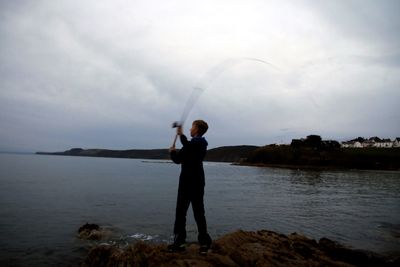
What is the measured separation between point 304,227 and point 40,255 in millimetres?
12405

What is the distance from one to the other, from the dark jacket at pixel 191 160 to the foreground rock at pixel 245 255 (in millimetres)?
1694

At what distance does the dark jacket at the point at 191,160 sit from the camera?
7.52 meters

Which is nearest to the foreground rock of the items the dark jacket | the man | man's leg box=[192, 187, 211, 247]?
man's leg box=[192, 187, 211, 247]

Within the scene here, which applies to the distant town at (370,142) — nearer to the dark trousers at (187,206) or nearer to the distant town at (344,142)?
the distant town at (344,142)

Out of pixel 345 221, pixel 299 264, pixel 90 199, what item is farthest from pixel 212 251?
pixel 90 199

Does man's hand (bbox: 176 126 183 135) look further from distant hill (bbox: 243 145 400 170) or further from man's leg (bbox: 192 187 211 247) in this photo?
distant hill (bbox: 243 145 400 170)

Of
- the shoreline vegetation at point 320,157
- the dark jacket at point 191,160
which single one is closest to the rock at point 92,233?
the dark jacket at point 191,160

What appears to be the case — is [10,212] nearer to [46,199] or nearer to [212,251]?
[46,199]

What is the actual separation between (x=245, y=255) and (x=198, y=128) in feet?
10.8

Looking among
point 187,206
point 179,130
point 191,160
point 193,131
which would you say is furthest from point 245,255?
point 179,130

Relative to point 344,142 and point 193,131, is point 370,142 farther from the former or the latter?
point 193,131

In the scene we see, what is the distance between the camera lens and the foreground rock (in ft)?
24.5

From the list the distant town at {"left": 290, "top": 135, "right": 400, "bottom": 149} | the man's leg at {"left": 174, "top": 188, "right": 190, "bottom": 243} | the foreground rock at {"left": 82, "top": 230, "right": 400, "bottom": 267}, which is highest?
the distant town at {"left": 290, "top": 135, "right": 400, "bottom": 149}

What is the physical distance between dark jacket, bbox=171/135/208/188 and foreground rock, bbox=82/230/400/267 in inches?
66.7
